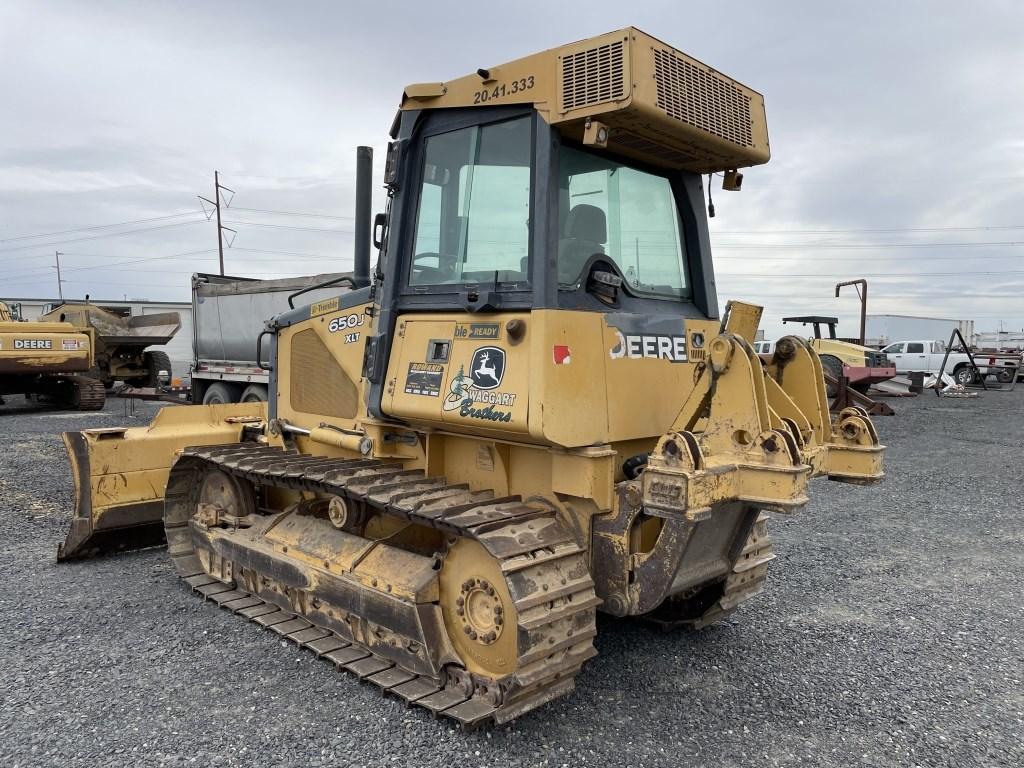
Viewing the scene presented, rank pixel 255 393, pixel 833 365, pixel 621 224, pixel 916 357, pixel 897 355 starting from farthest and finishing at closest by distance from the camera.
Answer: pixel 897 355
pixel 916 357
pixel 833 365
pixel 255 393
pixel 621 224

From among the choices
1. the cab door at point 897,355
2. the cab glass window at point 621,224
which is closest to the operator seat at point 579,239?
the cab glass window at point 621,224

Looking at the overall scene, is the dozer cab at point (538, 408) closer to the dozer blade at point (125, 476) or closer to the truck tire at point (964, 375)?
the dozer blade at point (125, 476)

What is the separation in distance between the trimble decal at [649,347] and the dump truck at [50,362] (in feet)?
50.9

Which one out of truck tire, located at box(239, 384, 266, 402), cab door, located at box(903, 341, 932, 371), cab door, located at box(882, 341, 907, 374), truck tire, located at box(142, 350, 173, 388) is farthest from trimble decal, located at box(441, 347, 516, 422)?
Answer: cab door, located at box(903, 341, 932, 371)

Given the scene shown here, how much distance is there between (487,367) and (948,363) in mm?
31254

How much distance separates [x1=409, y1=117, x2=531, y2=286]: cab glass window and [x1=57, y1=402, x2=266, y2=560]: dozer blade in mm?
3188

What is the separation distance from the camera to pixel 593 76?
3.50 meters

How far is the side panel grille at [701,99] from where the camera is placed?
3.54 m

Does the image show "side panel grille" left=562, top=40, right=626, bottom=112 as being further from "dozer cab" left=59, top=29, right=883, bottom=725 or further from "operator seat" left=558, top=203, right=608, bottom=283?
"operator seat" left=558, top=203, right=608, bottom=283

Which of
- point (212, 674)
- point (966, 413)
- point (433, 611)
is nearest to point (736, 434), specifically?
point (433, 611)

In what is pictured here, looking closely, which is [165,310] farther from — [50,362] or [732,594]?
[732,594]

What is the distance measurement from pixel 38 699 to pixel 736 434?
3710mm

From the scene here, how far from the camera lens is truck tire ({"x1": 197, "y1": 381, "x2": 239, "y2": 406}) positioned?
16094mm

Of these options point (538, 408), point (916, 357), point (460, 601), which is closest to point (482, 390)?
point (538, 408)
